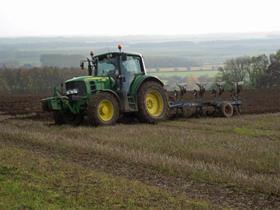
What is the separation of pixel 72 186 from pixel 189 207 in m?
2.09

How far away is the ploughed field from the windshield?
248 centimetres

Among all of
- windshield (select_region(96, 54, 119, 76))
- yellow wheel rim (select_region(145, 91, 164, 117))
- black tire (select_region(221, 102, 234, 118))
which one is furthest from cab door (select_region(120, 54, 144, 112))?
black tire (select_region(221, 102, 234, 118))

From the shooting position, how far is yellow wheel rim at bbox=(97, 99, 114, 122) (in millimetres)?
17516

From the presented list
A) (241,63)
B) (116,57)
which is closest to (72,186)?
(116,57)

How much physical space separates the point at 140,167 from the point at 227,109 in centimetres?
1129

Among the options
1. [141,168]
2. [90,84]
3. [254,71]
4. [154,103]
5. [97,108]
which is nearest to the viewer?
[141,168]

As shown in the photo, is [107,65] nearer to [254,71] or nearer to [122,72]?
[122,72]

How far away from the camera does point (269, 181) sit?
8.44 metres

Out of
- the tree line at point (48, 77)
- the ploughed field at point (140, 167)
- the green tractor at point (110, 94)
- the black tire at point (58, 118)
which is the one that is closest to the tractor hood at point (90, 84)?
the green tractor at point (110, 94)

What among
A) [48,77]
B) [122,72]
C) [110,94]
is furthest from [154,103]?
[48,77]

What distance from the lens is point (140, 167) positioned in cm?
1012

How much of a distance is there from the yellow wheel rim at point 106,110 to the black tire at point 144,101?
109cm

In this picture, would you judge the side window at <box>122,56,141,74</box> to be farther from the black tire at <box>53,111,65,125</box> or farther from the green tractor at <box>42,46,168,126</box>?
the black tire at <box>53,111,65,125</box>

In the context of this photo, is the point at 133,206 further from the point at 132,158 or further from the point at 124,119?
the point at 124,119
